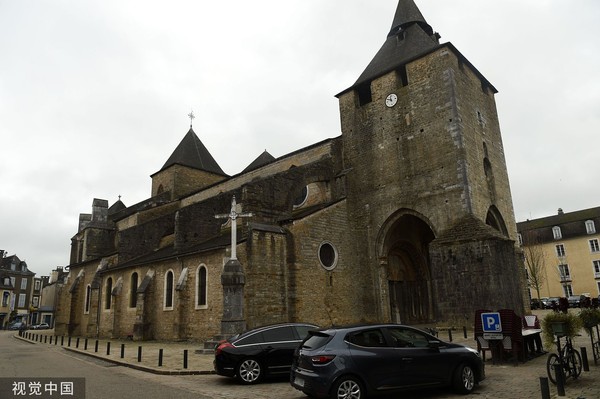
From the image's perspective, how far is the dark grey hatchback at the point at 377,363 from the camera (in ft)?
19.3

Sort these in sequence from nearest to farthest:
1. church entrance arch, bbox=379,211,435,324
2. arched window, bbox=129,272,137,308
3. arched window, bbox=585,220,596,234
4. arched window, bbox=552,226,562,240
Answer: church entrance arch, bbox=379,211,435,324 → arched window, bbox=129,272,137,308 → arched window, bbox=585,220,596,234 → arched window, bbox=552,226,562,240

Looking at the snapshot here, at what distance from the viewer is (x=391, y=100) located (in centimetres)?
2055

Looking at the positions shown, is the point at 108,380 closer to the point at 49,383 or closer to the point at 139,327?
the point at 49,383

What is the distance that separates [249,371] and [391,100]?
15809 millimetres

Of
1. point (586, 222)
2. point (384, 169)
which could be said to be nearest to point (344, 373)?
point (384, 169)

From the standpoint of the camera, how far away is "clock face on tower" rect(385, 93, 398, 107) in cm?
2036

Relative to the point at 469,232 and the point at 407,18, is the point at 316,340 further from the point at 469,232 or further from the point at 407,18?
the point at 407,18

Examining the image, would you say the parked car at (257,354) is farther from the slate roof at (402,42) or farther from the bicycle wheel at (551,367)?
the slate roof at (402,42)

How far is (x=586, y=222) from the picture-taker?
38.7 metres

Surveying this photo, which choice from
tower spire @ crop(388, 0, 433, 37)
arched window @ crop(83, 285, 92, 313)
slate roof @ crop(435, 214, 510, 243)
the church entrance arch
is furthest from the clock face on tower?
arched window @ crop(83, 285, 92, 313)

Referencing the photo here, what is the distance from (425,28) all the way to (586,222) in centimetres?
2740

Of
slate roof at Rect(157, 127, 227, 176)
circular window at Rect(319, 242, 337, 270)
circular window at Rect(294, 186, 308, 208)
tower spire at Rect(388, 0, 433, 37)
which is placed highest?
tower spire at Rect(388, 0, 433, 37)

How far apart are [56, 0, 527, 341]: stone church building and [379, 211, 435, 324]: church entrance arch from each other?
0.23ft

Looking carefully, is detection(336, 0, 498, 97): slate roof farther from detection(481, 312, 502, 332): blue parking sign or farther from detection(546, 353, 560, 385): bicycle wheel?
detection(546, 353, 560, 385): bicycle wheel
